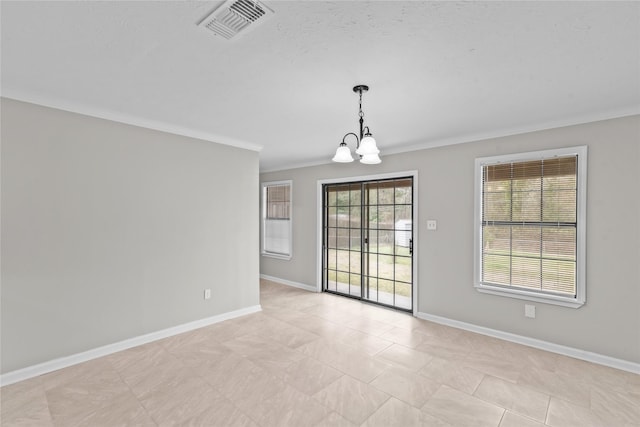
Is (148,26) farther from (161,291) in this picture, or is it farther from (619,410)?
(619,410)

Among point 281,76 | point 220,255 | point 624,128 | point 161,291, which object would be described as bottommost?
point 161,291

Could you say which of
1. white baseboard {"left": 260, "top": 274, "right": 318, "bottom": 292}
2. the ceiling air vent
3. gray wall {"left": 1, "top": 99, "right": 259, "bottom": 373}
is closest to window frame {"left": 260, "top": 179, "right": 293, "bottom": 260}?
white baseboard {"left": 260, "top": 274, "right": 318, "bottom": 292}

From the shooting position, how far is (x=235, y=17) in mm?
1636

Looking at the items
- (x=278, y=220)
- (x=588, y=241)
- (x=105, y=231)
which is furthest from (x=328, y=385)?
(x=278, y=220)

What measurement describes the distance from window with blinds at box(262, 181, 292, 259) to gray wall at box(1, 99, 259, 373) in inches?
75.8

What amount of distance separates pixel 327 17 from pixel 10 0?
5.00ft

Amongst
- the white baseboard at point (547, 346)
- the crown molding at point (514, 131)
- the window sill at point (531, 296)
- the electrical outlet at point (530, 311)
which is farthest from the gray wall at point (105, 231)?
the electrical outlet at point (530, 311)

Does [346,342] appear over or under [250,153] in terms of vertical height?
under

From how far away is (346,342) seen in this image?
3518 millimetres

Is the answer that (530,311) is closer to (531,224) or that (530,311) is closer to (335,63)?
(531,224)

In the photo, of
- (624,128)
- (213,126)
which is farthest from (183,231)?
(624,128)

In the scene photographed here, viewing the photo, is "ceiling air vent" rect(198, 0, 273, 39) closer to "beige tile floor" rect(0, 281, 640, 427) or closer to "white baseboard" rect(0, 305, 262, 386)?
"beige tile floor" rect(0, 281, 640, 427)

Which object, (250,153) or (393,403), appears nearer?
(393,403)

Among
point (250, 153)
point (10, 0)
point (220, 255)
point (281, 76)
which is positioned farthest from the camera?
point (250, 153)
